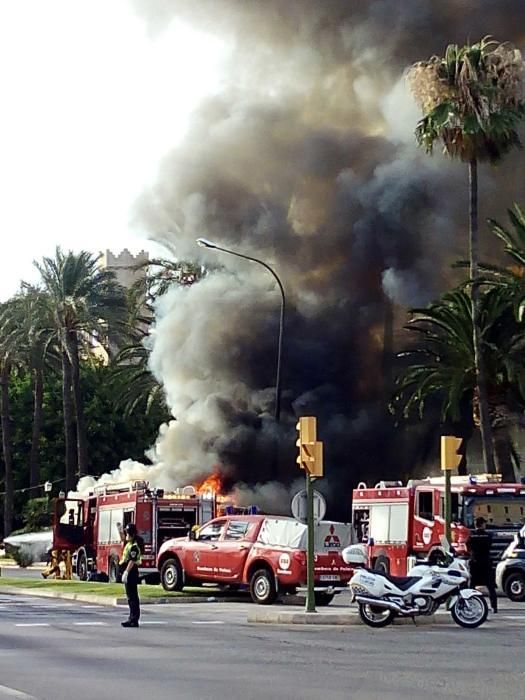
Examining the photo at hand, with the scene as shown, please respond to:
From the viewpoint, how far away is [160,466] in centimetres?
4850

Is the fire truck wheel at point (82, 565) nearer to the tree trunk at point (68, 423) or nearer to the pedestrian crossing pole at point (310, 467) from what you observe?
the pedestrian crossing pole at point (310, 467)

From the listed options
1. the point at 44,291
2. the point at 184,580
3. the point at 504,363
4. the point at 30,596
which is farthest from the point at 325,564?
the point at 44,291

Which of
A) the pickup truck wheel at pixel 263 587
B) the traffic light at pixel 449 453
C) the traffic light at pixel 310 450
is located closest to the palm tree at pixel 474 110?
the pickup truck wheel at pixel 263 587

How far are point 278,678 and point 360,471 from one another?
38.2 metres

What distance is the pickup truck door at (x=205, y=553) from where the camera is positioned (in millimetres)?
25359

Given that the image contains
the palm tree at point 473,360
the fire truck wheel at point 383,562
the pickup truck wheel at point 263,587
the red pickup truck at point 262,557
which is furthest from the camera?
the palm tree at point 473,360

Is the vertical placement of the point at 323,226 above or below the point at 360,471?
above

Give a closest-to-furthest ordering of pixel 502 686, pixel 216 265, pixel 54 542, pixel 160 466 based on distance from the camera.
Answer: pixel 502 686, pixel 54 542, pixel 160 466, pixel 216 265

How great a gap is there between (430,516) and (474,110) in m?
15.9

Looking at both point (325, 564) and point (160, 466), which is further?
point (160, 466)

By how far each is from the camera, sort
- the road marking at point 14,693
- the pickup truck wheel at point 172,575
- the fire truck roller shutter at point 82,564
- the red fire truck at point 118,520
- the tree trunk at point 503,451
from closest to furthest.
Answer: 1. the road marking at point 14,693
2. the pickup truck wheel at point 172,575
3. the red fire truck at point 118,520
4. the fire truck roller shutter at point 82,564
5. the tree trunk at point 503,451

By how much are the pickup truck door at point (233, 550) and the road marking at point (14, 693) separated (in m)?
13.5

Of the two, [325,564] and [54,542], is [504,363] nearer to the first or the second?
[54,542]

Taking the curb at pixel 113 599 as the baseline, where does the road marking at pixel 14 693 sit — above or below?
below
